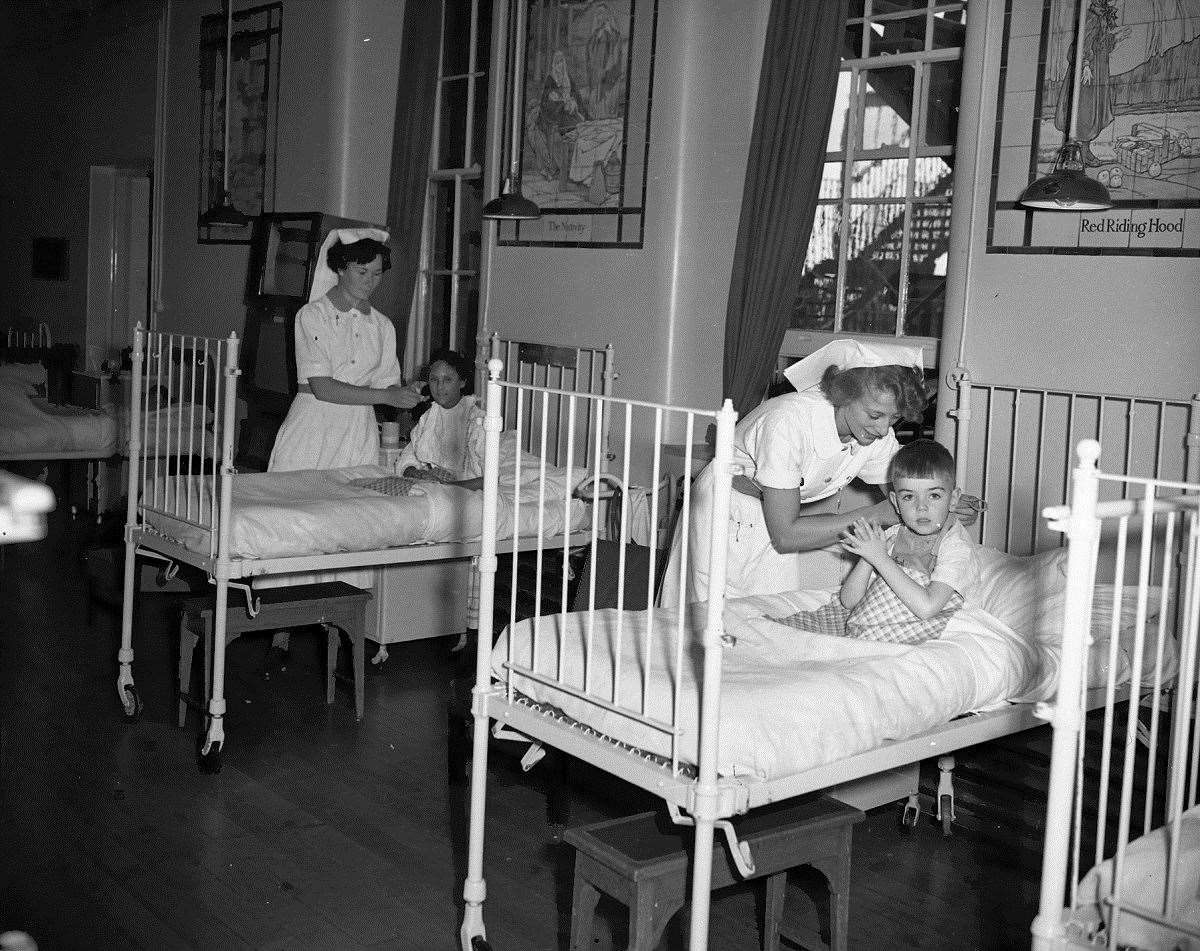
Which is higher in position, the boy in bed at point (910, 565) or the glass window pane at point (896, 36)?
the glass window pane at point (896, 36)

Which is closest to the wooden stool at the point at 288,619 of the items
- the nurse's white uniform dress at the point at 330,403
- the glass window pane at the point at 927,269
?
the nurse's white uniform dress at the point at 330,403

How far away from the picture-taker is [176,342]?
9242mm

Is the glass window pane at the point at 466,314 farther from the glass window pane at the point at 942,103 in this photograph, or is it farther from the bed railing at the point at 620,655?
the bed railing at the point at 620,655

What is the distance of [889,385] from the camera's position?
3.22 metres

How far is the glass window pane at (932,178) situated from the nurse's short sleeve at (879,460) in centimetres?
168

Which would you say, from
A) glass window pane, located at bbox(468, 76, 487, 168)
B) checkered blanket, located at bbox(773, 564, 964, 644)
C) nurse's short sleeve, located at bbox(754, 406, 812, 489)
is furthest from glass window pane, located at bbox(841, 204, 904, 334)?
glass window pane, located at bbox(468, 76, 487, 168)

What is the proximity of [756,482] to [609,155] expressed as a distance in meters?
2.84

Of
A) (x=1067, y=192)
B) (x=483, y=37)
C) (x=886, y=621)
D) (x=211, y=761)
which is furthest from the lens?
(x=483, y=37)

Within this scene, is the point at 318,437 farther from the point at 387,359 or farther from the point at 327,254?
the point at 327,254

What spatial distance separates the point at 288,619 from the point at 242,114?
486 centimetres

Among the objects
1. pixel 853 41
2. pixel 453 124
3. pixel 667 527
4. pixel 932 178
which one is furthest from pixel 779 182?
pixel 453 124

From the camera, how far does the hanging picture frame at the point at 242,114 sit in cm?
804

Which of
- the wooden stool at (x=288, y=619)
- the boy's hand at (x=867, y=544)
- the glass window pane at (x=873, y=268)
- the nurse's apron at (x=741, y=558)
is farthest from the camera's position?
the glass window pane at (x=873, y=268)

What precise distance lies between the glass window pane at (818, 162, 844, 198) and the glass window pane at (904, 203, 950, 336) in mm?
417
